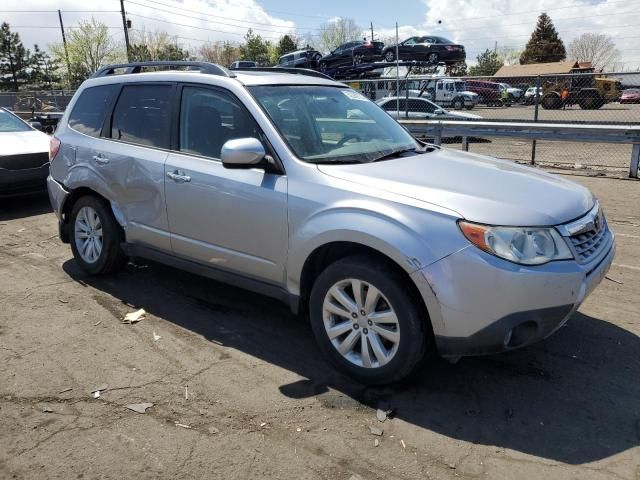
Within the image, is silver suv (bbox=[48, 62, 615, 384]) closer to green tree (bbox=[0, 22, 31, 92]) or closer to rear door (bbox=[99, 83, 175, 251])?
rear door (bbox=[99, 83, 175, 251])

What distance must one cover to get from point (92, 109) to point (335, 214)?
309cm

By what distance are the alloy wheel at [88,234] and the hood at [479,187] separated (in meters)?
2.59

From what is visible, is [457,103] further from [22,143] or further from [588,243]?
[588,243]

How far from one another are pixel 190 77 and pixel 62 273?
8.38 feet

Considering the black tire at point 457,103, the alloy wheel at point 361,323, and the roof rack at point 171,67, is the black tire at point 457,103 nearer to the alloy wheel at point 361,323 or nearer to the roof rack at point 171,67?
the roof rack at point 171,67

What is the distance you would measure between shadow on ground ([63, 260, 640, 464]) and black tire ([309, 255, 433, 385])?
0.12m

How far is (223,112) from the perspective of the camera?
13.2ft

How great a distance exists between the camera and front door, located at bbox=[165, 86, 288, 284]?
3.64 metres

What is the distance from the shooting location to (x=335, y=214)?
129 inches

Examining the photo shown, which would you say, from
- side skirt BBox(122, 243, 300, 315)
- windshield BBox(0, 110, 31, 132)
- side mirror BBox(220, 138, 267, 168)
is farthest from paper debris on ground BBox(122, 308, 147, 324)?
windshield BBox(0, 110, 31, 132)

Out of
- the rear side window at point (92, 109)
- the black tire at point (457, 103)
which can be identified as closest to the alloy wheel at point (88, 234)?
the rear side window at point (92, 109)

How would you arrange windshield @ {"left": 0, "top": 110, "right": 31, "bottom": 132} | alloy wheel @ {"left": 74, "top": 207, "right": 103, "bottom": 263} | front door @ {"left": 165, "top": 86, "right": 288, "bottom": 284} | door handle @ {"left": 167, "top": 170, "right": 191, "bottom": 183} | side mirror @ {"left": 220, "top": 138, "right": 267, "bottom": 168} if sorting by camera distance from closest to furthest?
side mirror @ {"left": 220, "top": 138, "right": 267, "bottom": 168}
front door @ {"left": 165, "top": 86, "right": 288, "bottom": 284}
door handle @ {"left": 167, "top": 170, "right": 191, "bottom": 183}
alloy wheel @ {"left": 74, "top": 207, "right": 103, "bottom": 263}
windshield @ {"left": 0, "top": 110, "right": 31, "bottom": 132}

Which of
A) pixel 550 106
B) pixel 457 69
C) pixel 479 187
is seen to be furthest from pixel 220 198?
pixel 457 69

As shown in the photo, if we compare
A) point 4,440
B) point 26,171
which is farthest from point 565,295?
point 26,171
